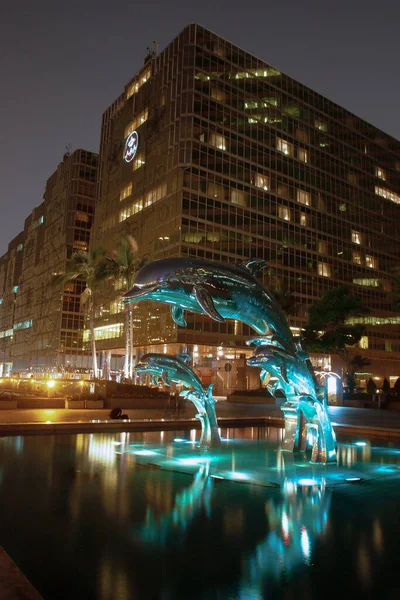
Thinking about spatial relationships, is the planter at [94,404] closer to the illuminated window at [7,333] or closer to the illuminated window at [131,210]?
the illuminated window at [131,210]

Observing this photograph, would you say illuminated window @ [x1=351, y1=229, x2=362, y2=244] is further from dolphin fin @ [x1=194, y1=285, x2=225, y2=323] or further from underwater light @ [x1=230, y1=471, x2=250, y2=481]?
underwater light @ [x1=230, y1=471, x2=250, y2=481]

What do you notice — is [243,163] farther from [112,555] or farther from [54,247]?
[112,555]

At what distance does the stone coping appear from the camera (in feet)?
12.7

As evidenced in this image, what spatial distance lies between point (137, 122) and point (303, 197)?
85.8 ft

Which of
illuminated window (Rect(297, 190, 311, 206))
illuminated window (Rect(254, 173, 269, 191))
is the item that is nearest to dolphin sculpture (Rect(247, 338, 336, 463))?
illuminated window (Rect(254, 173, 269, 191))

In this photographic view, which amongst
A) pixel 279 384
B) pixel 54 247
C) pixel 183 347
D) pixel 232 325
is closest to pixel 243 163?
pixel 232 325

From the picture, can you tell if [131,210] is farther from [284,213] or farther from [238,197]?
[284,213]

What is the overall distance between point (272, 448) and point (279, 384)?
9.32 feet

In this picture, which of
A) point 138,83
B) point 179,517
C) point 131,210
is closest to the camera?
point 179,517

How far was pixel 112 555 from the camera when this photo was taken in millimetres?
5359

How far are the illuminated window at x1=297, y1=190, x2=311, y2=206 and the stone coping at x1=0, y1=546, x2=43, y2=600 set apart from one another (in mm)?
66890

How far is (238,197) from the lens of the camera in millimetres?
60000

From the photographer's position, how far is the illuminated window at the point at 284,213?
211ft

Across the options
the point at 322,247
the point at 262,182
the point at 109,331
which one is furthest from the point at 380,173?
the point at 109,331
